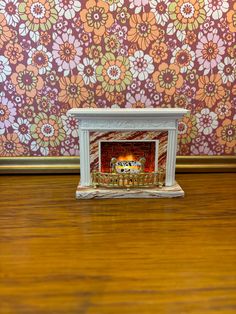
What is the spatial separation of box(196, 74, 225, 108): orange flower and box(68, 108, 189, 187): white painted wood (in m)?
0.30

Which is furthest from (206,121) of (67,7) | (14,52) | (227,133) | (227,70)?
(14,52)

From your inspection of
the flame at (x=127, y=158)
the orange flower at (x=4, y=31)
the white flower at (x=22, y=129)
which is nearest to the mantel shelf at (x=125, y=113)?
the flame at (x=127, y=158)

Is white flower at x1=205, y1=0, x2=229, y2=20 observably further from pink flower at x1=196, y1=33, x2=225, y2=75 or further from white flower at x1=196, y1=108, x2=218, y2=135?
white flower at x1=196, y1=108, x2=218, y2=135

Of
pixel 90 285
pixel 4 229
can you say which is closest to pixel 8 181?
pixel 4 229

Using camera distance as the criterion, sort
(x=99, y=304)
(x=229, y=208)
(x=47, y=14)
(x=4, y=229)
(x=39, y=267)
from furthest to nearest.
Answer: (x=47, y=14) < (x=229, y=208) < (x=4, y=229) < (x=39, y=267) < (x=99, y=304)

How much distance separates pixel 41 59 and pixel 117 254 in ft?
2.71

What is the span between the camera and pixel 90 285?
553 mm

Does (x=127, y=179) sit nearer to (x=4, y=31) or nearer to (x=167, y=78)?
(x=167, y=78)

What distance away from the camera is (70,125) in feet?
4.05

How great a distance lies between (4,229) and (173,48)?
89 cm

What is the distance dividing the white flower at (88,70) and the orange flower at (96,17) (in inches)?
4.3

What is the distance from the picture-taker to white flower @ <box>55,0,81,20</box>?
1.14 metres

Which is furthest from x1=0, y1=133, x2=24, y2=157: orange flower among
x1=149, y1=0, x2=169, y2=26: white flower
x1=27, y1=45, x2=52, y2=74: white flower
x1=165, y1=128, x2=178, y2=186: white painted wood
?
x1=149, y1=0, x2=169, y2=26: white flower

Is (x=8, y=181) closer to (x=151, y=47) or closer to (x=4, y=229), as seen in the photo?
(x=4, y=229)
